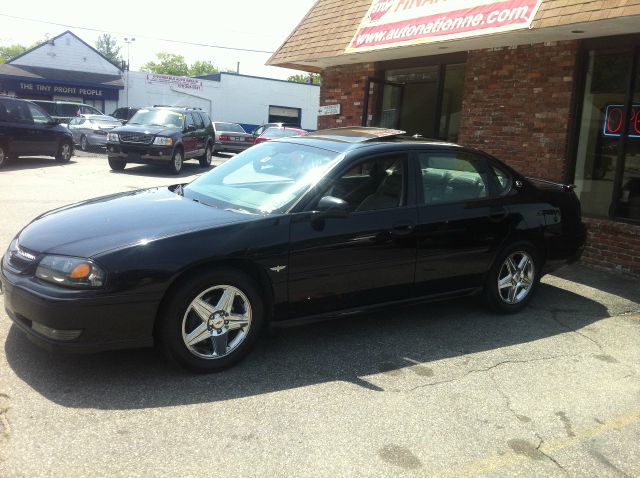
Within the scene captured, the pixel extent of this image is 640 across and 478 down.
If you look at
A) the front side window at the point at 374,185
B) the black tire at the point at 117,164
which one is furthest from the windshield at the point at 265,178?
the black tire at the point at 117,164

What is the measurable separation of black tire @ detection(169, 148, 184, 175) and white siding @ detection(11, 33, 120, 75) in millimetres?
27273

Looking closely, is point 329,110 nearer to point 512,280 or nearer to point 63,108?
point 512,280

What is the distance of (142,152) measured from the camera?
15.4 meters

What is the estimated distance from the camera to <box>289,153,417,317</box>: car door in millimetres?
4102

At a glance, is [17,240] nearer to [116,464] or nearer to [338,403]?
[116,464]

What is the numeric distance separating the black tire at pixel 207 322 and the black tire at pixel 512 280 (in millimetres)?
2345

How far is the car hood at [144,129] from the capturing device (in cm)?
1547

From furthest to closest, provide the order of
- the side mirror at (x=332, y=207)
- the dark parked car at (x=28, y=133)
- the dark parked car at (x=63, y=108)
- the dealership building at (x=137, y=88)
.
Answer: the dealership building at (x=137, y=88)
the dark parked car at (x=63, y=108)
the dark parked car at (x=28, y=133)
the side mirror at (x=332, y=207)

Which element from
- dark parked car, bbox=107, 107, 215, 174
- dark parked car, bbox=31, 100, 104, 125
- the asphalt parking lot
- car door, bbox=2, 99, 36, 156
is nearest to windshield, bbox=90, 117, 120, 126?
dark parked car, bbox=31, 100, 104, 125

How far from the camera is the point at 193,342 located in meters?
3.71

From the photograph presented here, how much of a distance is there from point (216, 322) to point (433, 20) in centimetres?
645

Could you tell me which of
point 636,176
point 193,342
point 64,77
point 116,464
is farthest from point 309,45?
point 64,77

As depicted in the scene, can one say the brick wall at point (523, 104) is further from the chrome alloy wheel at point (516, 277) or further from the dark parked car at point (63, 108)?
the dark parked car at point (63, 108)

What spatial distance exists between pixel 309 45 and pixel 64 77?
102 ft
